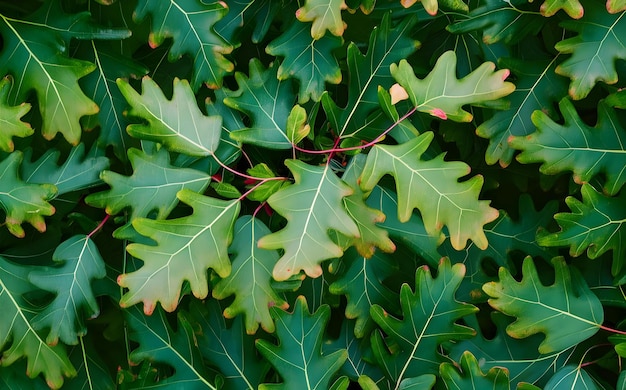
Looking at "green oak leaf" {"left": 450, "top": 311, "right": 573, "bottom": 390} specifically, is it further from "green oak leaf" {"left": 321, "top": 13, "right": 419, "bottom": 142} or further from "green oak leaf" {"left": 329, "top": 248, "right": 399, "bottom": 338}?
"green oak leaf" {"left": 321, "top": 13, "right": 419, "bottom": 142}

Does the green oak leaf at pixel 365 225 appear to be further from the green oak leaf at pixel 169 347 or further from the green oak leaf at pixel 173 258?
the green oak leaf at pixel 169 347

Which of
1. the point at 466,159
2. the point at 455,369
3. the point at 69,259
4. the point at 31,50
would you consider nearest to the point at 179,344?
the point at 69,259

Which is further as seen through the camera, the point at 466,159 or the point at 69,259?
the point at 466,159

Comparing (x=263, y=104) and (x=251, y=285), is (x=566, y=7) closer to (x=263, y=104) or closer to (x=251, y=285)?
(x=263, y=104)

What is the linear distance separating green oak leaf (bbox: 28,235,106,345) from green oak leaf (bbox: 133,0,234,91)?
421mm

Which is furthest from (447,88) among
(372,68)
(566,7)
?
(566,7)

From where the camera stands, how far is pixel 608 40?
1.32 metres

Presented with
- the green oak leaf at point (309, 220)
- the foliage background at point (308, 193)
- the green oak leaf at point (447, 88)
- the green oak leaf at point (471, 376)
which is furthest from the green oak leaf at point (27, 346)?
the green oak leaf at point (447, 88)

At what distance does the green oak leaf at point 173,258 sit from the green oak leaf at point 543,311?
0.56m

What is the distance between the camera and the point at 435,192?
117cm

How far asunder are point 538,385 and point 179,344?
779 mm

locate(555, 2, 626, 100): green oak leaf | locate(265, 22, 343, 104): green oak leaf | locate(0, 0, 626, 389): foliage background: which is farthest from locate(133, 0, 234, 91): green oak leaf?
locate(555, 2, 626, 100): green oak leaf

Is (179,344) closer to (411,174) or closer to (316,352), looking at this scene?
(316,352)

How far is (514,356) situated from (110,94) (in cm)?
104
